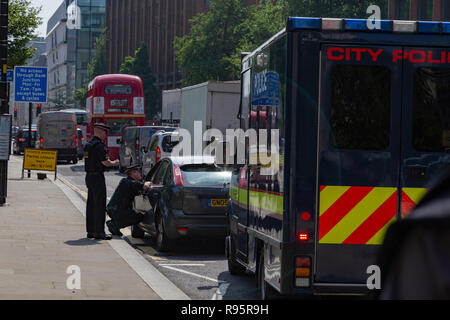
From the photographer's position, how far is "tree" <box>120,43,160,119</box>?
87.2 m

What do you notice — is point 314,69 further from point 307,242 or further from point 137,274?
point 137,274

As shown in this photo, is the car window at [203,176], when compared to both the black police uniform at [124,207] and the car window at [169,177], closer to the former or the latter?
the car window at [169,177]

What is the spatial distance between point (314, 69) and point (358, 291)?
1706 mm

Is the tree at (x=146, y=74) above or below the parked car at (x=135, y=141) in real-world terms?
above

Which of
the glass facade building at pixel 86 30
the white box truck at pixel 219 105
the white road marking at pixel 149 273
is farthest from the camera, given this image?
the glass facade building at pixel 86 30

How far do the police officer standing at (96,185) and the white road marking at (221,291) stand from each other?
12.6 feet

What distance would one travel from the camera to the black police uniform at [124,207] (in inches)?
529

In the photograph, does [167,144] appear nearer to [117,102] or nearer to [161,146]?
[161,146]

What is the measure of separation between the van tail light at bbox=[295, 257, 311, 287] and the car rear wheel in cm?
588

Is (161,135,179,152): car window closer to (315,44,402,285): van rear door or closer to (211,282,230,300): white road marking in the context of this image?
(211,282,230,300): white road marking

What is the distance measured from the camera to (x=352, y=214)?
6398 millimetres

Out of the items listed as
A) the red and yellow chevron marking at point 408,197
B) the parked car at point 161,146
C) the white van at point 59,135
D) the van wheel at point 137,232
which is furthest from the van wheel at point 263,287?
the white van at point 59,135

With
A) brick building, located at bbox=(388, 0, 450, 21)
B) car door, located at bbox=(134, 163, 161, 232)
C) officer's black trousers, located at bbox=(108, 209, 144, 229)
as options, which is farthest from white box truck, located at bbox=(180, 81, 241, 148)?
officer's black trousers, located at bbox=(108, 209, 144, 229)
